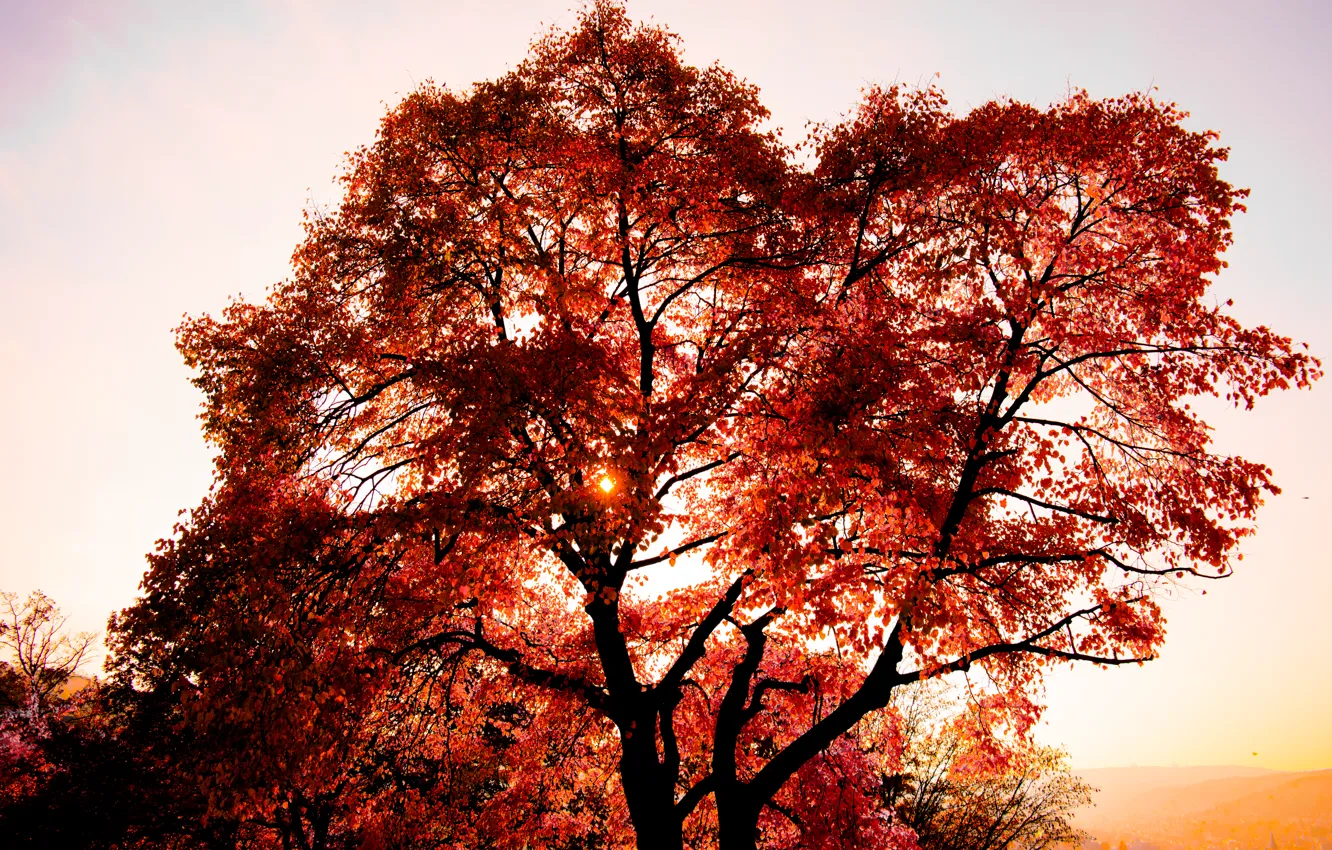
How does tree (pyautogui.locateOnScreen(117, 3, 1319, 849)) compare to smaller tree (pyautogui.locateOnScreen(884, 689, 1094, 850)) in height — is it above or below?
above

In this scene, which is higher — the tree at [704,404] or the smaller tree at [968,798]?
the tree at [704,404]

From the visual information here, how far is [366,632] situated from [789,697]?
7.34 meters

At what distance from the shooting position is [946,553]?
9.20 metres

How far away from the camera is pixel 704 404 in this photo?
27.5ft

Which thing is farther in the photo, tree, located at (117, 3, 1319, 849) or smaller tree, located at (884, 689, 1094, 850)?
smaller tree, located at (884, 689, 1094, 850)

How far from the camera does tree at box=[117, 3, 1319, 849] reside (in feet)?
26.3

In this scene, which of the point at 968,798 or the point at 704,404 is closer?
the point at 704,404

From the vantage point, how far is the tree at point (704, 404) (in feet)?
26.3

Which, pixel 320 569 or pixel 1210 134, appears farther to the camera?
A: pixel 1210 134

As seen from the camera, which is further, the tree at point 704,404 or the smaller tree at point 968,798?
the smaller tree at point 968,798

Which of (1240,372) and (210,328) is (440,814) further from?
(1240,372)

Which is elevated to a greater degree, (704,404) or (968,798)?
(704,404)

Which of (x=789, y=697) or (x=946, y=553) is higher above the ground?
(x=946, y=553)

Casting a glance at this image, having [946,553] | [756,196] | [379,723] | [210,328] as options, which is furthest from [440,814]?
[756,196]
